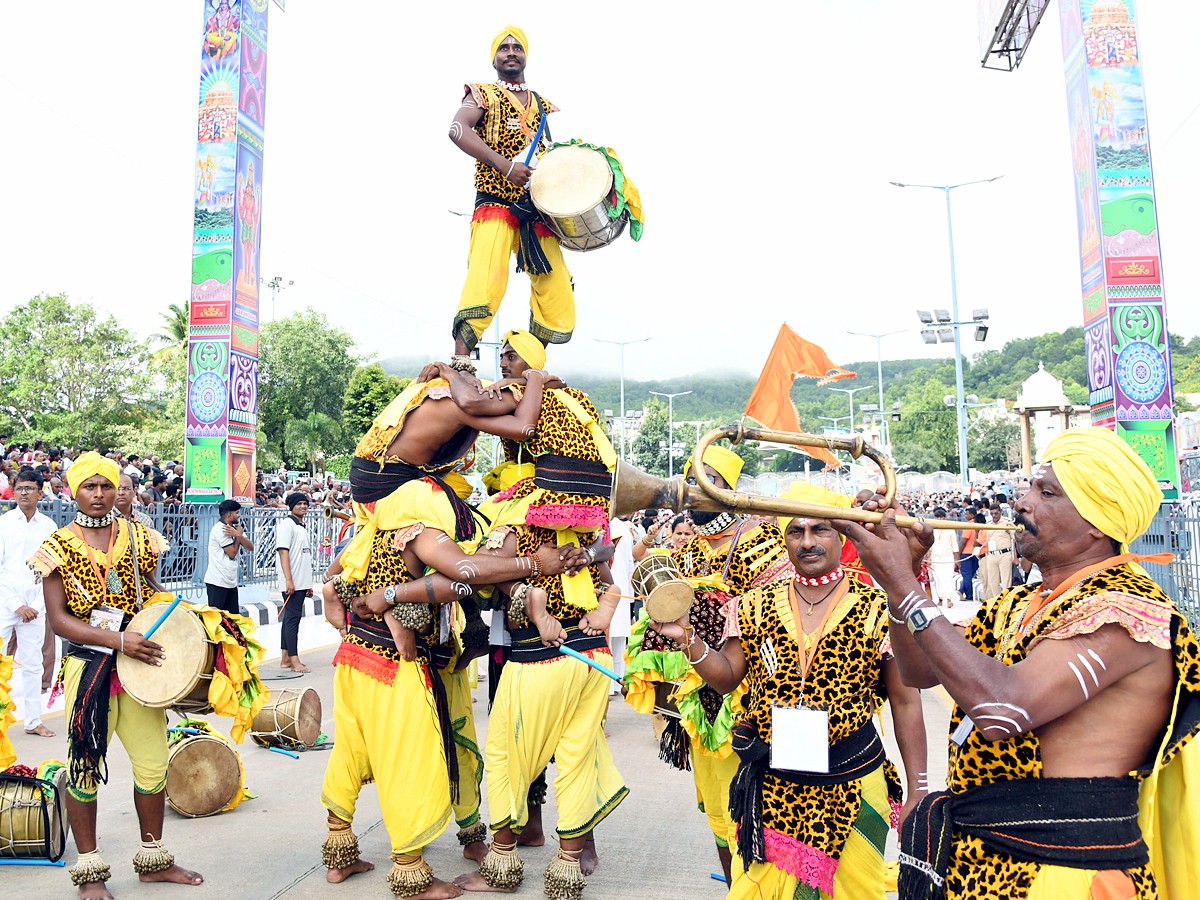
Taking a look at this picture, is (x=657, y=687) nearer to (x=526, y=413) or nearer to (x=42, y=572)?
(x=526, y=413)

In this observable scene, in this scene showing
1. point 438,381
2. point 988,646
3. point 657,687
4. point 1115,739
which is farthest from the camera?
point 438,381

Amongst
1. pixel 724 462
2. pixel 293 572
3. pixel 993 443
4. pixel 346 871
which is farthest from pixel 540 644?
pixel 993 443

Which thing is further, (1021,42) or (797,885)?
(1021,42)

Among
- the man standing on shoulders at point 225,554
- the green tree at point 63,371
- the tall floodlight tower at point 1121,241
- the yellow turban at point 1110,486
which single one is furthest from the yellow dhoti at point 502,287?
the green tree at point 63,371

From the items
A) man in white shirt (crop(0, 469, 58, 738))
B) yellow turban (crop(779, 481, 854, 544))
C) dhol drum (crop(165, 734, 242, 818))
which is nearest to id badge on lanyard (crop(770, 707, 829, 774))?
yellow turban (crop(779, 481, 854, 544))

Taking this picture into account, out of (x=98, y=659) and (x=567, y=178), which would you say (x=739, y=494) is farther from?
(x=98, y=659)

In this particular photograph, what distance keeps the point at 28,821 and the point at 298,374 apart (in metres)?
48.2

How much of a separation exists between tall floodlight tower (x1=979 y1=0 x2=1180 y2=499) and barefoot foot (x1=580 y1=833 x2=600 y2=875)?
12114 mm

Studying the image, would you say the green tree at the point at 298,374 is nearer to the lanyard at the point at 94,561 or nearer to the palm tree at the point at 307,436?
the palm tree at the point at 307,436

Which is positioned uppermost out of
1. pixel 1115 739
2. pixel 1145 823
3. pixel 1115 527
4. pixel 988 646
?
pixel 1115 527

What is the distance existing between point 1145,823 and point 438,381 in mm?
3506

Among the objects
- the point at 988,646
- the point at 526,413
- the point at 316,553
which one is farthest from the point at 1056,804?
the point at 316,553

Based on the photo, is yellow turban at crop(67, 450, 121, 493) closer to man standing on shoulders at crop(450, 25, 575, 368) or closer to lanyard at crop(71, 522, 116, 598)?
lanyard at crop(71, 522, 116, 598)

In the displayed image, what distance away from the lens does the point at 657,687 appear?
3896mm
